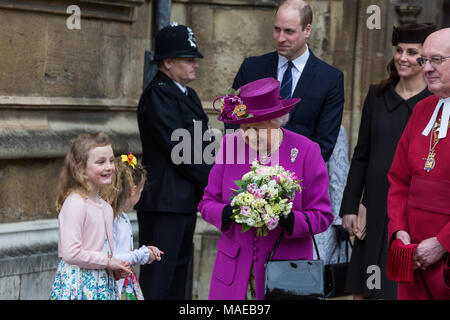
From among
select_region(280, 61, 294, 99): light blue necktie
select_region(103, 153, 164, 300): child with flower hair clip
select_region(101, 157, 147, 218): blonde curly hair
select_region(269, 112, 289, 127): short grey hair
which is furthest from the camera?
select_region(280, 61, 294, 99): light blue necktie

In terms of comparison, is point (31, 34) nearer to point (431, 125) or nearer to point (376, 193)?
point (376, 193)

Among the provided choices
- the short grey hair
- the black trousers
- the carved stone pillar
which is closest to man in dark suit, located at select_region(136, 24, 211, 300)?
the black trousers

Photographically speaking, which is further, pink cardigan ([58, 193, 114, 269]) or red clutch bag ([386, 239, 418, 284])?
pink cardigan ([58, 193, 114, 269])

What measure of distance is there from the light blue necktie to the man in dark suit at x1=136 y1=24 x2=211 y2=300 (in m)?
0.64

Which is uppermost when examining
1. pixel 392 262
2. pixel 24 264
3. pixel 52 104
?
pixel 52 104

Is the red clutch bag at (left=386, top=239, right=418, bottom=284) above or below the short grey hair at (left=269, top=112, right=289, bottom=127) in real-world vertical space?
below

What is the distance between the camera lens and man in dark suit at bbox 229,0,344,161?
19.4ft

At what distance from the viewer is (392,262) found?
4617 mm

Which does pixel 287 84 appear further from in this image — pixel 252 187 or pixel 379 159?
pixel 252 187

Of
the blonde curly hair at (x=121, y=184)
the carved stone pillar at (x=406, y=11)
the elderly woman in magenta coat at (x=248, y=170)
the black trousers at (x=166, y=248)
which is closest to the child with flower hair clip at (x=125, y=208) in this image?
the blonde curly hair at (x=121, y=184)

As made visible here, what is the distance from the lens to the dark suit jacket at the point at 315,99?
589cm

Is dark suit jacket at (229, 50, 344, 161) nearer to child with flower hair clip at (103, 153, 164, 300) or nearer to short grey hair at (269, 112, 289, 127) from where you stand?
child with flower hair clip at (103, 153, 164, 300)

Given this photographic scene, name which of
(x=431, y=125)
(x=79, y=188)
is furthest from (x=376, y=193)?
(x=79, y=188)

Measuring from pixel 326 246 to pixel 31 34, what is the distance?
2.52 m
